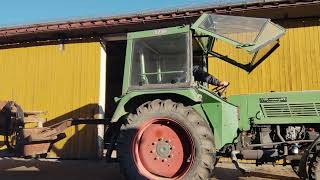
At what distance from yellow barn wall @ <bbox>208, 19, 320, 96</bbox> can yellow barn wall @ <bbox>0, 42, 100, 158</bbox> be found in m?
4.23

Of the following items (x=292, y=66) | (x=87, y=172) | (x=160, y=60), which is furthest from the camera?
(x=292, y=66)

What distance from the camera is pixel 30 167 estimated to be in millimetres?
11234

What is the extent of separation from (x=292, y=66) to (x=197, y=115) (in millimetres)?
6535

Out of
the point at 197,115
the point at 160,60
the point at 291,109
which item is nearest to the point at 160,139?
the point at 197,115

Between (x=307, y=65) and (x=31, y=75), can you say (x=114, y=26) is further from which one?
(x=307, y=65)

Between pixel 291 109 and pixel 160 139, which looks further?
pixel 291 109

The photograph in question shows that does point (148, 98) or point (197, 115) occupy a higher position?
point (148, 98)

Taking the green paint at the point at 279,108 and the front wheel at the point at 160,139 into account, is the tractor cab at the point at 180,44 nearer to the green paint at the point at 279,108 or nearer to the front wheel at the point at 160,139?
the front wheel at the point at 160,139

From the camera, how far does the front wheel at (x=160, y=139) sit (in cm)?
655

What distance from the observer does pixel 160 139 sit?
6738 mm

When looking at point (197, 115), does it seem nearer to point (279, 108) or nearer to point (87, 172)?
point (279, 108)

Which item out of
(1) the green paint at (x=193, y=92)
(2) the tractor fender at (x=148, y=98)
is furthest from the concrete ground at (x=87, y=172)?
(2) the tractor fender at (x=148, y=98)

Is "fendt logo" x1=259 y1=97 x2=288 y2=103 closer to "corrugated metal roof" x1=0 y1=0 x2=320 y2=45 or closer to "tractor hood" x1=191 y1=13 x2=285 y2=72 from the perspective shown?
"tractor hood" x1=191 y1=13 x2=285 y2=72

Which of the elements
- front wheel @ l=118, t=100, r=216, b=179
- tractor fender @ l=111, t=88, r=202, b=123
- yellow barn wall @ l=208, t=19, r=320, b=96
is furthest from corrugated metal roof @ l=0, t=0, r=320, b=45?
front wheel @ l=118, t=100, r=216, b=179
